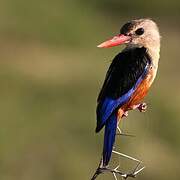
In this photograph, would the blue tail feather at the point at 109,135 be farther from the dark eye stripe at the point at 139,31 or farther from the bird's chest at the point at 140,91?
the dark eye stripe at the point at 139,31

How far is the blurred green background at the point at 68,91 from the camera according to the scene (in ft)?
40.9

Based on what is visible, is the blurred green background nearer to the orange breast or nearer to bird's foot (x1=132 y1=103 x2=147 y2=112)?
the orange breast

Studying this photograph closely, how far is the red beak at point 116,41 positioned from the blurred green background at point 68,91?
502 centimetres

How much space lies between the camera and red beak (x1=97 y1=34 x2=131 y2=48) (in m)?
5.96

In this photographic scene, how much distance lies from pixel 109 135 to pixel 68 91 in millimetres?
10763

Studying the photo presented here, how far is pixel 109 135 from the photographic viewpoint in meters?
5.97

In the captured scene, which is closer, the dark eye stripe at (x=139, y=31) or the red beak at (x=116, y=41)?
the red beak at (x=116, y=41)

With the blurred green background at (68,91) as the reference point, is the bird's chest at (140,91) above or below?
above

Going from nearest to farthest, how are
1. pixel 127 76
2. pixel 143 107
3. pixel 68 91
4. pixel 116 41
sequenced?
1. pixel 143 107
2. pixel 116 41
3. pixel 127 76
4. pixel 68 91

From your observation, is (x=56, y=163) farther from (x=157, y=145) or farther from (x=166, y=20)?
(x=166, y=20)

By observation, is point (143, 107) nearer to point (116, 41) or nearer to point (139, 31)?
point (116, 41)

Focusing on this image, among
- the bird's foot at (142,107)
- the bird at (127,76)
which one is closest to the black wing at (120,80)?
the bird at (127,76)

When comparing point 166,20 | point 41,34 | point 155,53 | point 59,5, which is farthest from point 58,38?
point 155,53

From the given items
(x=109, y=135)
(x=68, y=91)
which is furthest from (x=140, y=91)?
(x=68, y=91)
